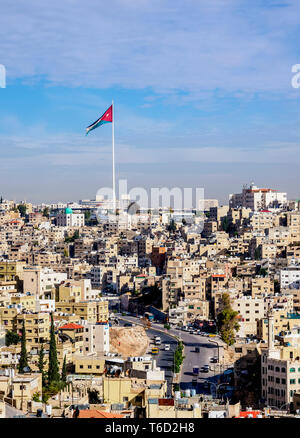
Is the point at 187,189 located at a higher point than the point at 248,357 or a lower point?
higher

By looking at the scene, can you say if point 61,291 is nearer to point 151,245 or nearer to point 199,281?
point 199,281

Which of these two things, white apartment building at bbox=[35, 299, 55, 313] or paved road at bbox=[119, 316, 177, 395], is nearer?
paved road at bbox=[119, 316, 177, 395]

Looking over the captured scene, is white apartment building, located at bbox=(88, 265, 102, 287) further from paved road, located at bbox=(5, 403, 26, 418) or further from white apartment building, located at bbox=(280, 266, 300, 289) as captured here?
paved road, located at bbox=(5, 403, 26, 418)

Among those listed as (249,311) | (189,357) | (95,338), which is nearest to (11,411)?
(95,338)

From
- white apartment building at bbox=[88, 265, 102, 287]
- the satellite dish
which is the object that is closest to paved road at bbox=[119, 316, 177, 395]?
white apartment building at bbox=[88, 265, 102, 287]

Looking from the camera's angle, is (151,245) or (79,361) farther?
(151,245)

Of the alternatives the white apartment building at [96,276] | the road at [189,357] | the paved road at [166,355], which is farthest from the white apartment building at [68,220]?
the paved road at [166,355]

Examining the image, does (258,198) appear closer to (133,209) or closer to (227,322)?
(133,209)
